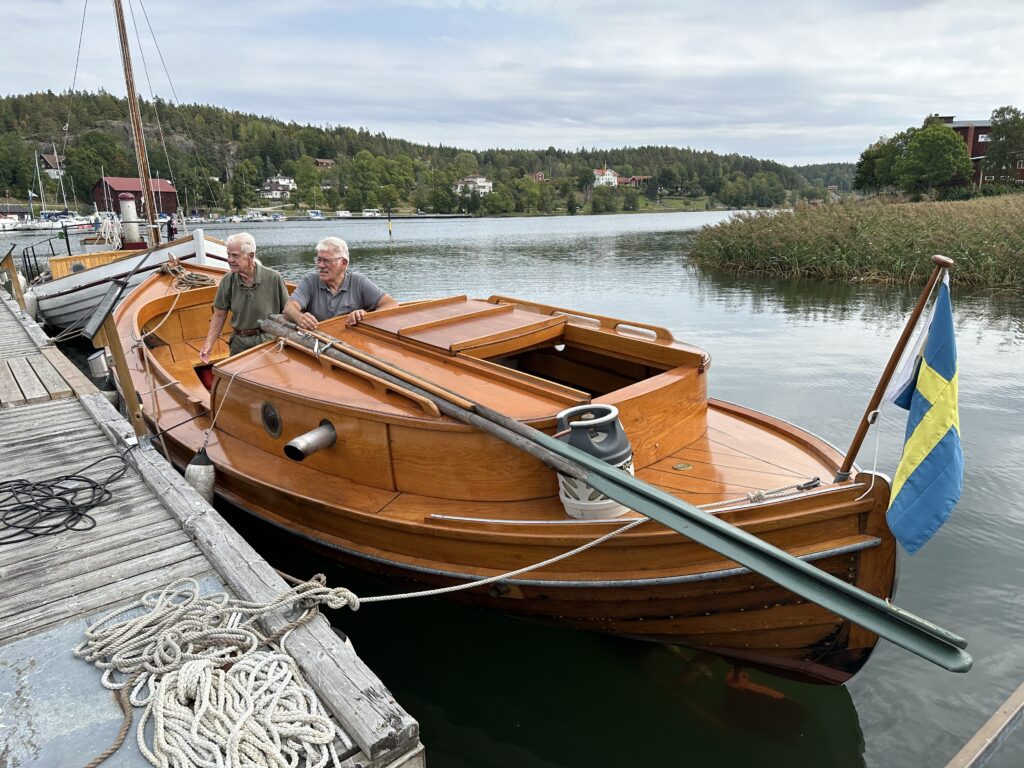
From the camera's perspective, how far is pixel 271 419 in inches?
195

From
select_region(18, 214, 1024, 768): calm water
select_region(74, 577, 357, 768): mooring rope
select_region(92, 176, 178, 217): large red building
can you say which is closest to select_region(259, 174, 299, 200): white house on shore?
select_region(92, 176, 178, 217): large red building

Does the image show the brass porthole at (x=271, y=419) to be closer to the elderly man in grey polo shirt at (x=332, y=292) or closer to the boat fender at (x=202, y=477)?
the boat fender at (x=202, y=477)

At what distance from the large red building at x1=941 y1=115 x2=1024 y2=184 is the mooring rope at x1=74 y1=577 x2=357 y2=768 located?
232ft

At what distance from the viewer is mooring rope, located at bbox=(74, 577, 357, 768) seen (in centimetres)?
220

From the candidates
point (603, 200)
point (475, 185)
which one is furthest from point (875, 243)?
point (475, 185)

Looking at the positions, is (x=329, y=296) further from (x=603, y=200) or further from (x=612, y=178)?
(x=612, y=178)

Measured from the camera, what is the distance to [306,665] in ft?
8.57

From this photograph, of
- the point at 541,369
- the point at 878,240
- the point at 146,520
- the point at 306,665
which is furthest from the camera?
the point at 878,240

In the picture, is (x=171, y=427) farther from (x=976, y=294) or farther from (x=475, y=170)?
(x=475, y=170)

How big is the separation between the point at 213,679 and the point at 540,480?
6.77ft

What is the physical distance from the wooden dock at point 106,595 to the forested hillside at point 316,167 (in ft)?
287

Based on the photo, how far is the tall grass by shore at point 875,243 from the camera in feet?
56.4

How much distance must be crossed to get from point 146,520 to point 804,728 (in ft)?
13.8

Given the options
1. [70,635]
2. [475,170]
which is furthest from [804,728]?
[475,170]
